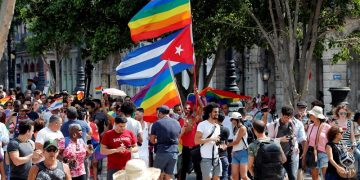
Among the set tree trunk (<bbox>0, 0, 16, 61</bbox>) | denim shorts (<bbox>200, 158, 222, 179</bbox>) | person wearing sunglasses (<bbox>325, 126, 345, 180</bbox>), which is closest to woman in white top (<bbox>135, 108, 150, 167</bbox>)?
denim shorts (<bbox>200, 158, 222, 179</bbox>)

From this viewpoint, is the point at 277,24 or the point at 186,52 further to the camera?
the point at 277,24

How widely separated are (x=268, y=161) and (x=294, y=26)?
31.2ft

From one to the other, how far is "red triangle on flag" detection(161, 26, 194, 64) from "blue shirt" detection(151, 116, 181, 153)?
1.39m

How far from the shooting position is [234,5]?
21484 millimetres

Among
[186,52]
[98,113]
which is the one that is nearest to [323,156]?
[186,52]

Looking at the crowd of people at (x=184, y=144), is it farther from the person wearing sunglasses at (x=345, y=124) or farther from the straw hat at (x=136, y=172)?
the straw hat at (x=136, y=172)

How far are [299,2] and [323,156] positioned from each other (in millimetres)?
7436

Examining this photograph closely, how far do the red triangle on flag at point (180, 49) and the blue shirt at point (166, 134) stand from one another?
1.39 metres

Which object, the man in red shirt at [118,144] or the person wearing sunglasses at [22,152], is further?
the man in red shirt at [118,144]

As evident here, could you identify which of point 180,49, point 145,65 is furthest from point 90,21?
point 180,49

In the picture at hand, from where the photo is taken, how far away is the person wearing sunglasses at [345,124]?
46.6 ft

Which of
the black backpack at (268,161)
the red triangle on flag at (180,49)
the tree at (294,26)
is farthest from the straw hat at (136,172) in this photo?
the tree at (294,26)

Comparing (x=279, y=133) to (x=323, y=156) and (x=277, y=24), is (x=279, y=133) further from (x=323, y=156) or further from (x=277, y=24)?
(x=277, y=24)

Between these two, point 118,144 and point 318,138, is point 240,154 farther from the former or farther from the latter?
point 118,144
